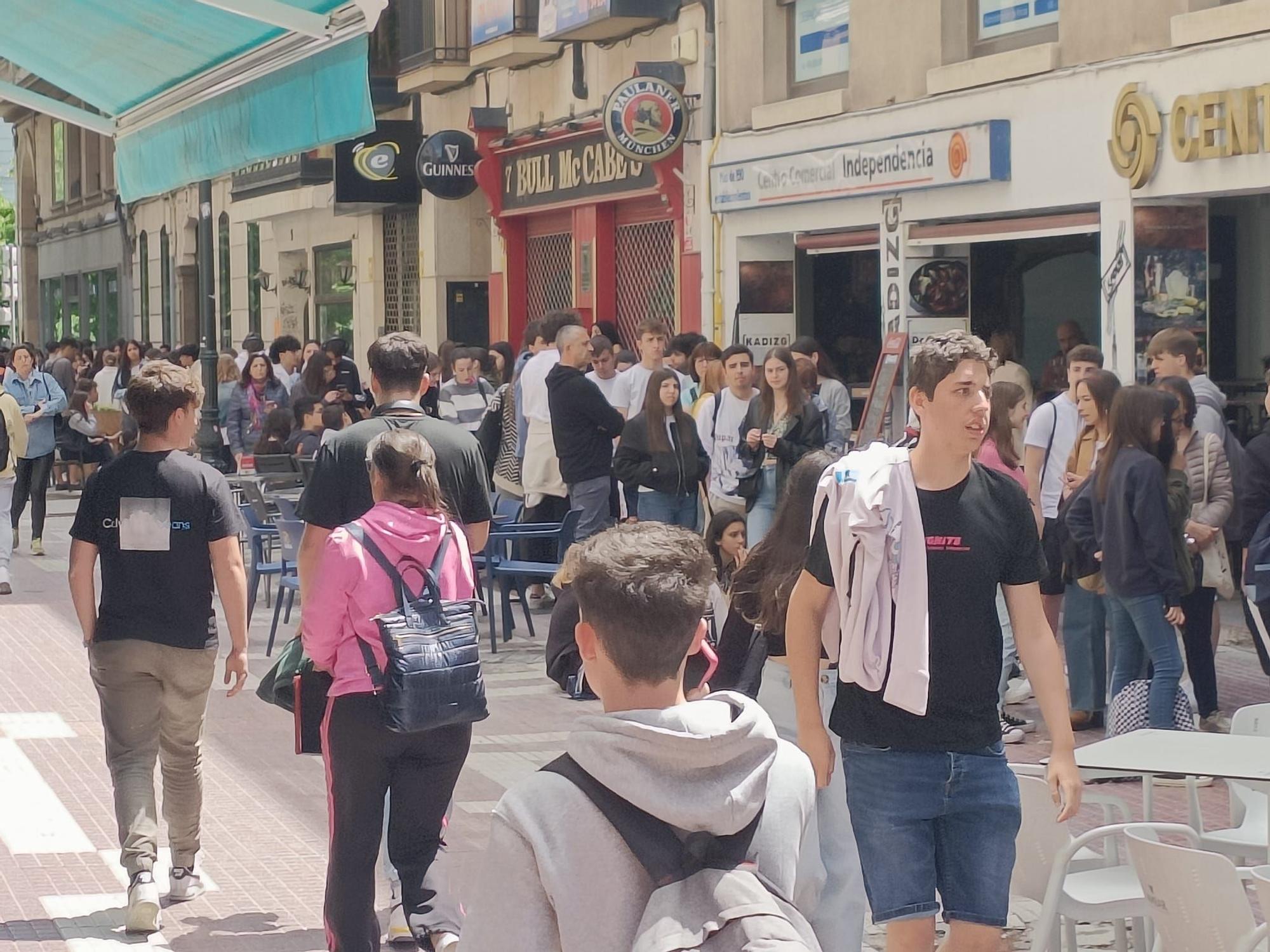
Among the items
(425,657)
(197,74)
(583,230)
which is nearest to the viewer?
(425,657)

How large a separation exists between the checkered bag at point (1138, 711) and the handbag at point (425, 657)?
3868 millimetres

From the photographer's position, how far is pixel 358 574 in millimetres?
5461

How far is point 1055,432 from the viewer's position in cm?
1005

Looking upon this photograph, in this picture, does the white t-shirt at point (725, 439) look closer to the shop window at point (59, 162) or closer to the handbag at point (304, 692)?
the handbag at point (304, 692)

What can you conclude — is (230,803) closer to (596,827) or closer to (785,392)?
(785,392)

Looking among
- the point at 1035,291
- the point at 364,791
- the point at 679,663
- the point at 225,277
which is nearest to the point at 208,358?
the point at 1035,291

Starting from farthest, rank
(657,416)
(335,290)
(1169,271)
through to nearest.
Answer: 1. (335,290)
2. (1169,271)
3. (657,416)

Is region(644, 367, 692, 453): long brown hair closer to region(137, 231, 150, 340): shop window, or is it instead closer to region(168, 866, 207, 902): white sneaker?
region(168, 866, 207, 902): white sneaker

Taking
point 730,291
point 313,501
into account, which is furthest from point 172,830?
point 730,291

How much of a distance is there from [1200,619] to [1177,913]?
5221mm

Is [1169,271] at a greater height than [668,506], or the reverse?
[1169,271]

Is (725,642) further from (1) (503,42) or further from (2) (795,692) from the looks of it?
(1) (503,42)

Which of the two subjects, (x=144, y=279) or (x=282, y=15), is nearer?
(x=282, y=15)

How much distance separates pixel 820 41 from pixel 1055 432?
8334 mm
